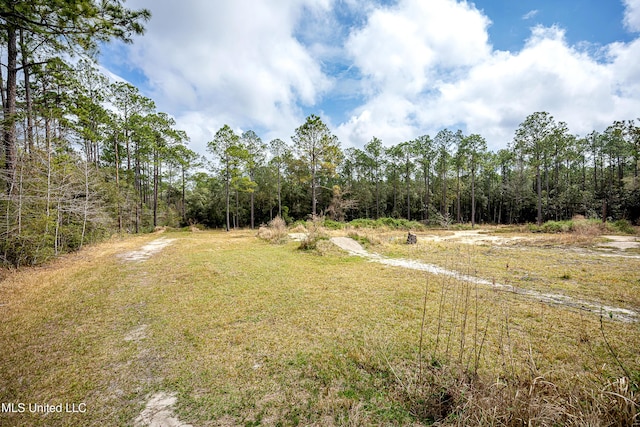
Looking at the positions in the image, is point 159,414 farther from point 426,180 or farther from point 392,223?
point 426,180

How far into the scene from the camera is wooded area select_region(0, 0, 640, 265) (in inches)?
279

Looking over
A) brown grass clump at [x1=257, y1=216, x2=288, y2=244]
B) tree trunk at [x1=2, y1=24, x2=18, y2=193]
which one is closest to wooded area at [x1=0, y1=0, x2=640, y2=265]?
tree trunk at [x1=2, y1=24, x2=18, y2=193]

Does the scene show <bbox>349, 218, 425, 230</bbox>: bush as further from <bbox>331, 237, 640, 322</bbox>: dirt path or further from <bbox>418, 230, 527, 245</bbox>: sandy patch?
<bbox>331, 237, 640, 322</bbox>: dirt path

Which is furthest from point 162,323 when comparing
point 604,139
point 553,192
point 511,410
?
point 604,139

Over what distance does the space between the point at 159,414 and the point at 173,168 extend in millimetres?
33096

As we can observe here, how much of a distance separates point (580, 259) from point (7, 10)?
16.7 metres

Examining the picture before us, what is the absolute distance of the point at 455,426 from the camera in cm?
178

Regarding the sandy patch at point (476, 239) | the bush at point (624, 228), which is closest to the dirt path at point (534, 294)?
the sandy patch at point (476, 239)

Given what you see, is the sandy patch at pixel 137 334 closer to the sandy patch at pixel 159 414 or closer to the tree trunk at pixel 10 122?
the sandy patch at pixel 159 414

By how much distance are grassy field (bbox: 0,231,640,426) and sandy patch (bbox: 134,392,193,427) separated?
0.06 metres

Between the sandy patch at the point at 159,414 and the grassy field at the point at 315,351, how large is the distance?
6 cm

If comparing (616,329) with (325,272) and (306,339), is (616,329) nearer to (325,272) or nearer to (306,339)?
(306,339)

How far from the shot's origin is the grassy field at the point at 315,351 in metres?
2.03

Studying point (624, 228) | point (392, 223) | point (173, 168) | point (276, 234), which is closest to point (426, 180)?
point (392, 223)
